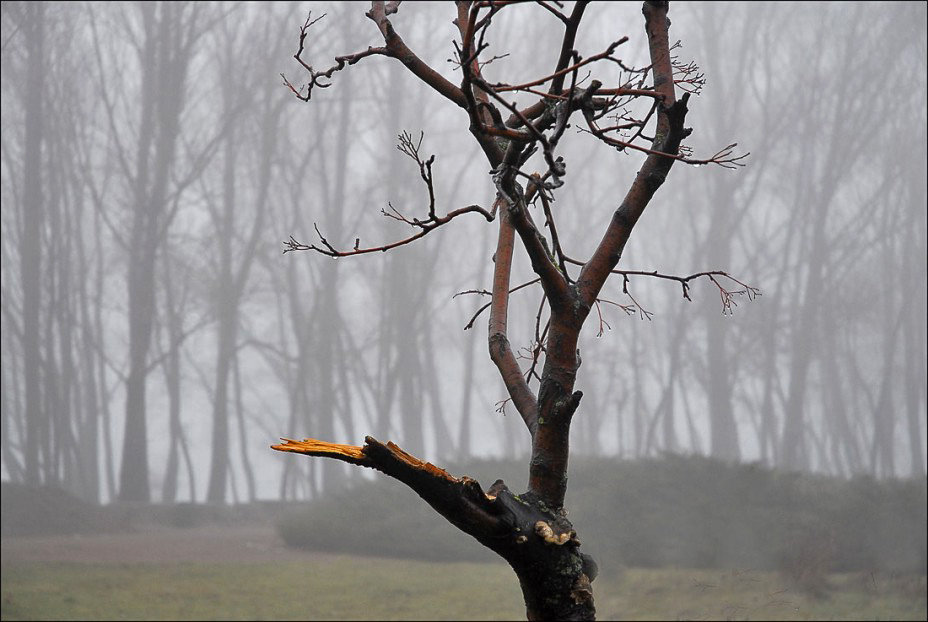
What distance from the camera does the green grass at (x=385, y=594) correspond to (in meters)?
6.88

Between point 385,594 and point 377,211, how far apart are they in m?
15.6

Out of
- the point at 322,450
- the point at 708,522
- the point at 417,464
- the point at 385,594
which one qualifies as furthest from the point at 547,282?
the point at 708,522

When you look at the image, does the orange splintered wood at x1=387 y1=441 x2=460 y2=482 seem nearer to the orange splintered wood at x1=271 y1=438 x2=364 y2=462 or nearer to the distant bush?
the orange splintered wood at x1=271 y1=438 x2=364 y2=462

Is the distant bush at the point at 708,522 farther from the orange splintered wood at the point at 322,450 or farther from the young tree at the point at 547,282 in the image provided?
the orange splintered wood at the point at 322,450

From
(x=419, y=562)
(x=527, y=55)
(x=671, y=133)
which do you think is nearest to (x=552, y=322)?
(x=671, y=133)

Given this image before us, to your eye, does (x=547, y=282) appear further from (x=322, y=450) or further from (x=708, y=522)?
(x=708, y=522)

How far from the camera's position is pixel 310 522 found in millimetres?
12172

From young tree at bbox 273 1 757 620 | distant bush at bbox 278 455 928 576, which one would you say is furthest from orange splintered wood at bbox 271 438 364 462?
distant bush at bbox 278 455 928 576

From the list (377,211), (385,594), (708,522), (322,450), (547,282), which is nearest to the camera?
(322,450)

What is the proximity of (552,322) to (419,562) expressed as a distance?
31.7 feet

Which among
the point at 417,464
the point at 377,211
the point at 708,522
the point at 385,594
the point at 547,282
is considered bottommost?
the point at 385,594

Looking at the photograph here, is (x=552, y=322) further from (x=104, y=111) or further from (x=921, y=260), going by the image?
(x=921, y=260)

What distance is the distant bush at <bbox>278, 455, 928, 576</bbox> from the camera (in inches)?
309

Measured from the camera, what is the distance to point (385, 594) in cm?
846
